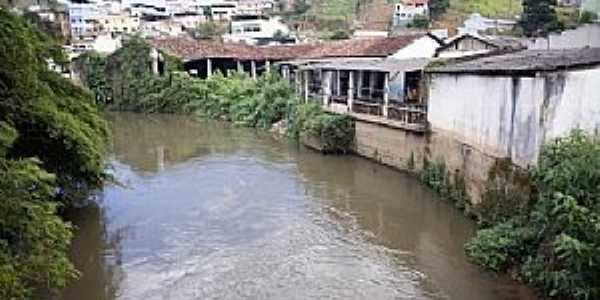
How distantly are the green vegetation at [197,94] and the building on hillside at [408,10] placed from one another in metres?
23.6

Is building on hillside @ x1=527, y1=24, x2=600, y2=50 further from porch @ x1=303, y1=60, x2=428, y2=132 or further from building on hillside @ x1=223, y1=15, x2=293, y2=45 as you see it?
building on hillside @ x1=223, y1=15, x2=293, y2=45

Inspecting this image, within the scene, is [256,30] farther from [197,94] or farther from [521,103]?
[521,103]

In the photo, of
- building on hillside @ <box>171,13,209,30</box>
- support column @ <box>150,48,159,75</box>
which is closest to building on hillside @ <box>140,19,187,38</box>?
building on hillside @ <box>171,13,209,30</box>

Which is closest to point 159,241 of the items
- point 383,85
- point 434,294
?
point 434,294

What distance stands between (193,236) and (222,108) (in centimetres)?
2111

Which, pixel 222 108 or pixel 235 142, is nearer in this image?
pixel 235 142

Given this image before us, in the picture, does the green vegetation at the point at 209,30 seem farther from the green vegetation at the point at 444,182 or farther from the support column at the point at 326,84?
the green vegetation at the point at 444,182

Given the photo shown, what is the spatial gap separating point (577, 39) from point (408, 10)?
40.3 m

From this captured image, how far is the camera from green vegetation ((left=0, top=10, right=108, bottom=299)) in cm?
834

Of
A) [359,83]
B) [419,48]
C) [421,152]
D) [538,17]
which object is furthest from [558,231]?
[538,17]

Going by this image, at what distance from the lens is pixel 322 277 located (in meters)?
12.3

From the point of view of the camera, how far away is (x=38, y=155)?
13.4m

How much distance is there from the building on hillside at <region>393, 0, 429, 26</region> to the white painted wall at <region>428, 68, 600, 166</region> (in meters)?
39.5

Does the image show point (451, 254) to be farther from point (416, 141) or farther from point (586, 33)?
point (586, 33)
